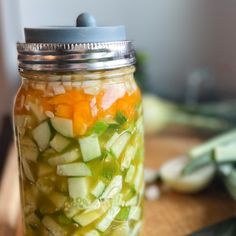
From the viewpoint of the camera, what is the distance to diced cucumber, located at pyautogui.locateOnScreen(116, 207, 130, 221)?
44 cm

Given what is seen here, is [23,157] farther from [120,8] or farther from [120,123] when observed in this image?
[120,8]

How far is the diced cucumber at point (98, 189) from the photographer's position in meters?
0.41

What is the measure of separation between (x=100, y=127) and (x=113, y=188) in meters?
0.07

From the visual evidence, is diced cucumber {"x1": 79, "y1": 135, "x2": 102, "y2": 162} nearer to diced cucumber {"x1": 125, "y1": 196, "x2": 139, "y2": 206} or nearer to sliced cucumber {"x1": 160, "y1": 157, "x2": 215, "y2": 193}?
diced cucumber {"x1": 125, "y1": 196, "x2": 139, "y2": 206}

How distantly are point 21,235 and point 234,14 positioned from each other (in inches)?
28.8

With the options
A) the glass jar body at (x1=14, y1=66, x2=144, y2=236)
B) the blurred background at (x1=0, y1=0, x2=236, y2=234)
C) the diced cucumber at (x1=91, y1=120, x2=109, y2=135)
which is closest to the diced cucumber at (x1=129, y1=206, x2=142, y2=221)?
the glass jar body at (x1=14, y1=66, x2=144, y2=236)

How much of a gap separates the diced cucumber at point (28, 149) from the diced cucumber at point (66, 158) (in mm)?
19

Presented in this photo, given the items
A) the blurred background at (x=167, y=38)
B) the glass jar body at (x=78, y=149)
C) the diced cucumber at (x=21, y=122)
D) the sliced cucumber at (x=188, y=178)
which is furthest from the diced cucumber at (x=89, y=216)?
the blurred background at (x=167, y=38)

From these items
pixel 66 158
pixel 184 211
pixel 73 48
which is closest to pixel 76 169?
pixel 66 158

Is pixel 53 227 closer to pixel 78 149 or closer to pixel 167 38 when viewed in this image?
pixel 78 149

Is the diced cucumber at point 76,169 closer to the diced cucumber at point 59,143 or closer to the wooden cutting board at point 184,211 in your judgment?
the diced cucumber at point 59,143

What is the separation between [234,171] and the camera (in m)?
0.58

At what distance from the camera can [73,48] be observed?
0.37 meters

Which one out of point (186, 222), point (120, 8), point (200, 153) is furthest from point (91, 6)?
point (186, 222)
